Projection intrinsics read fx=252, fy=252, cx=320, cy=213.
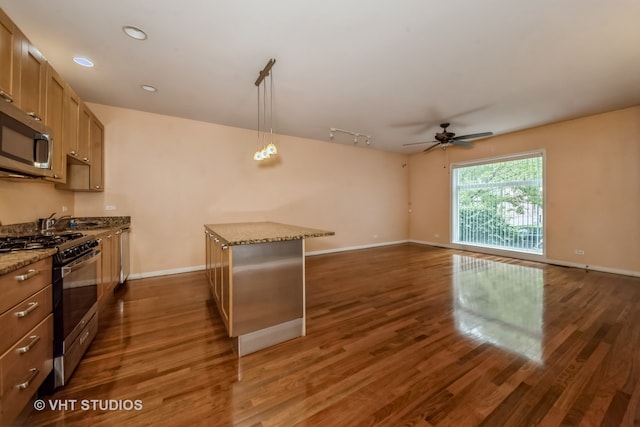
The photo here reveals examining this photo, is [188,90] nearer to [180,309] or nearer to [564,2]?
[180,309]

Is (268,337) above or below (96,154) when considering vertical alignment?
below

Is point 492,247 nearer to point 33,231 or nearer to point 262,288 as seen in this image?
point 262,288

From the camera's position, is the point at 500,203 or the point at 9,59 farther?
the point at 500,203

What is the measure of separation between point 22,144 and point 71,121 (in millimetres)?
1193

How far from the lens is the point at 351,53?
2635mm

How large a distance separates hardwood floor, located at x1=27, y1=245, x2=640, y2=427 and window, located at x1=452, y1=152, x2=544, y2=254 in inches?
85.8

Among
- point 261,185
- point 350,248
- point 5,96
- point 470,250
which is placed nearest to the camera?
point 5,96

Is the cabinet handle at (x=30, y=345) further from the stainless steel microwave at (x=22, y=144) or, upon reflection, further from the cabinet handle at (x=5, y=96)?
the cabinet handle at (x=5, y=96)

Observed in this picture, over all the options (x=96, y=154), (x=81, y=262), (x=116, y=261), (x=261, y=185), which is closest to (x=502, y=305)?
(x=81, y=262)

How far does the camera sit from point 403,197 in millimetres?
7719

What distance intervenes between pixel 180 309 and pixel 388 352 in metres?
2.35

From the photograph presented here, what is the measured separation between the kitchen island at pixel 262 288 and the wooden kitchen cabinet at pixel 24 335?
3.47 feet

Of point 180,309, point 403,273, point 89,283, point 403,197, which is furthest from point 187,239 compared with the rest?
point 403,197

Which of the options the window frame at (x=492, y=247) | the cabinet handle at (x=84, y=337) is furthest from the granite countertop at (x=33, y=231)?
the window frame at (x=492, y=247)
